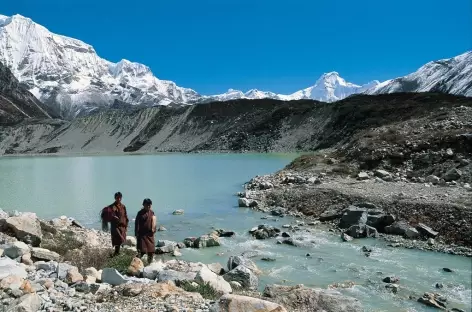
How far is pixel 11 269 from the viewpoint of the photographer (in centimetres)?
862

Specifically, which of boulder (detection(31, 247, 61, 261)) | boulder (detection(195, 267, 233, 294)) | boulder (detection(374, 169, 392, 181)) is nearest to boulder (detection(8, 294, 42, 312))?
boulder (detection(195, 267, 233, 294))

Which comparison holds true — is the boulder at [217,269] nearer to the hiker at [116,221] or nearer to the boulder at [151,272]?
the boulder at [151,272]

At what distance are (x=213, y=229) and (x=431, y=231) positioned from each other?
8872mm

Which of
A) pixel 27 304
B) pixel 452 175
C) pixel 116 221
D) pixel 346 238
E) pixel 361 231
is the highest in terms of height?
pixel 452 175

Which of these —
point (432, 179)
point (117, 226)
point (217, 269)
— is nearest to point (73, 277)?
point (117, 226)

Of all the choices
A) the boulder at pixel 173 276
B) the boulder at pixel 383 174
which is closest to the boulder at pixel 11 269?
the boulder at pixel 173 276

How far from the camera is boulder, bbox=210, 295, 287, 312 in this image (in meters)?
7.10

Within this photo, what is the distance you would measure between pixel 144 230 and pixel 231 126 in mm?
96791

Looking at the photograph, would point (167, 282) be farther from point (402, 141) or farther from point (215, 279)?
point (402, 141)

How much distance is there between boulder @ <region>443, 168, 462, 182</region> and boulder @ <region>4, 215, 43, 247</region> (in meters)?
20.1

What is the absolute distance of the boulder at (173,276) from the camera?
30.7ft

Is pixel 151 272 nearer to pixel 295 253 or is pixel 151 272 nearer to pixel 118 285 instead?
pixel 118 285

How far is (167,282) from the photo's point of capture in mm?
8836

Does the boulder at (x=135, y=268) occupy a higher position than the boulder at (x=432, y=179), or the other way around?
the boulder at (x=432, y=179)
